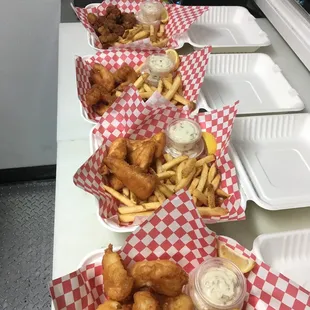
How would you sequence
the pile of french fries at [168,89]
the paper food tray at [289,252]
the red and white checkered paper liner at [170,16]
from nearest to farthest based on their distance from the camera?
the paper food tray at [289,252], the pile of french fries at [168,89], the red and white checkered paper liner at [170,16]

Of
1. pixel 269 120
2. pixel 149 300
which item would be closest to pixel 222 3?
pixel 269 120

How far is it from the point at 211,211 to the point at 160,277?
23 cm

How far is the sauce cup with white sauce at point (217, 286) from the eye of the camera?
79cm

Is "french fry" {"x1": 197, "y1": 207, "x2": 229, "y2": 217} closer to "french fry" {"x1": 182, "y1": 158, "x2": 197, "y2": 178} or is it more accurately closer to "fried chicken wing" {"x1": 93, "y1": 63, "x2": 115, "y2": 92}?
"french fry" {"x1": 182, "y1": 158, "x2": 197, "y2": 178}

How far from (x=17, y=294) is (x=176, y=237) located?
1242 mm

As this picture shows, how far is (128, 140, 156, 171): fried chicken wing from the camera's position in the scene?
1.04 metres

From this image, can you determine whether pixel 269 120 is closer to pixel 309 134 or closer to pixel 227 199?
pixel 309 134

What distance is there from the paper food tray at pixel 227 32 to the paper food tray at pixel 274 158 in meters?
0.43

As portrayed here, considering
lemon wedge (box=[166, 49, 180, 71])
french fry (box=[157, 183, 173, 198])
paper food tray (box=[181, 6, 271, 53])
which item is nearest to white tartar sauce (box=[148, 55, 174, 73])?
lemon wedge (box=[166, 49, 180, 71])

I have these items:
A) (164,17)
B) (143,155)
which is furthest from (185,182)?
(164,17)

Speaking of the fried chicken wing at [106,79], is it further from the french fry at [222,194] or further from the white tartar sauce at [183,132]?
the french fry at [222,194]

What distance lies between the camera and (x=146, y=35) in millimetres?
1595

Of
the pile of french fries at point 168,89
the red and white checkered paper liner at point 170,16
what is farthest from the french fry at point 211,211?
the red and white checkered paper liner at point 170,16

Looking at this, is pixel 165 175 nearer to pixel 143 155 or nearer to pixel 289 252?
pixel 143 155
